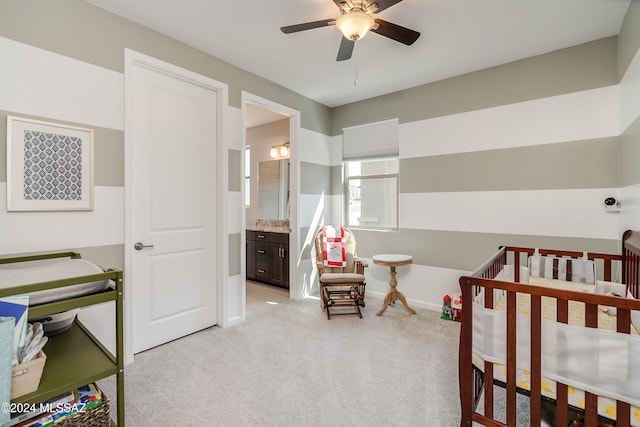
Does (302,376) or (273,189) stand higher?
(273,189)

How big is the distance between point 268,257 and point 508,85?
11.7ft

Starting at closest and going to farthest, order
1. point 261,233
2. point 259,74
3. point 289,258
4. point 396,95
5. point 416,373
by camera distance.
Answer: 1. point 416,373
2. point 259,74
3. point 396,95
4. point 289,258
5. point 261,233

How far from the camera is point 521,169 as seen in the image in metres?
2.93

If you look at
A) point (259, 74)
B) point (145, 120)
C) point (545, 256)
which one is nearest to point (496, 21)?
point (545, 256)

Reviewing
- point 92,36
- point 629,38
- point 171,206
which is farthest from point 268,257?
point 629,38

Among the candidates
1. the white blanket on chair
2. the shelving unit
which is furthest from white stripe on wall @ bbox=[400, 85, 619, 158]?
the shelving unit

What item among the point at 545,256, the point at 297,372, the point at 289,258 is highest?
the point at 545,256

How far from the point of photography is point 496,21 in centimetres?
230

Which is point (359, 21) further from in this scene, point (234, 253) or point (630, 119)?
point (234, 253)

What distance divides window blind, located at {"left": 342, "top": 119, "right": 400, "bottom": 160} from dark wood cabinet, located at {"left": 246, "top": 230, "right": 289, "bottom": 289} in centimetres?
149

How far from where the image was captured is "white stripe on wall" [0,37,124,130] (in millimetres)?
1811

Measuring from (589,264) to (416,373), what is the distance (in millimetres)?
1563

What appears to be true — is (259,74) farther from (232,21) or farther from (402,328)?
(402,328)

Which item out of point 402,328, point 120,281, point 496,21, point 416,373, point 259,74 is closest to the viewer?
point 120,281
